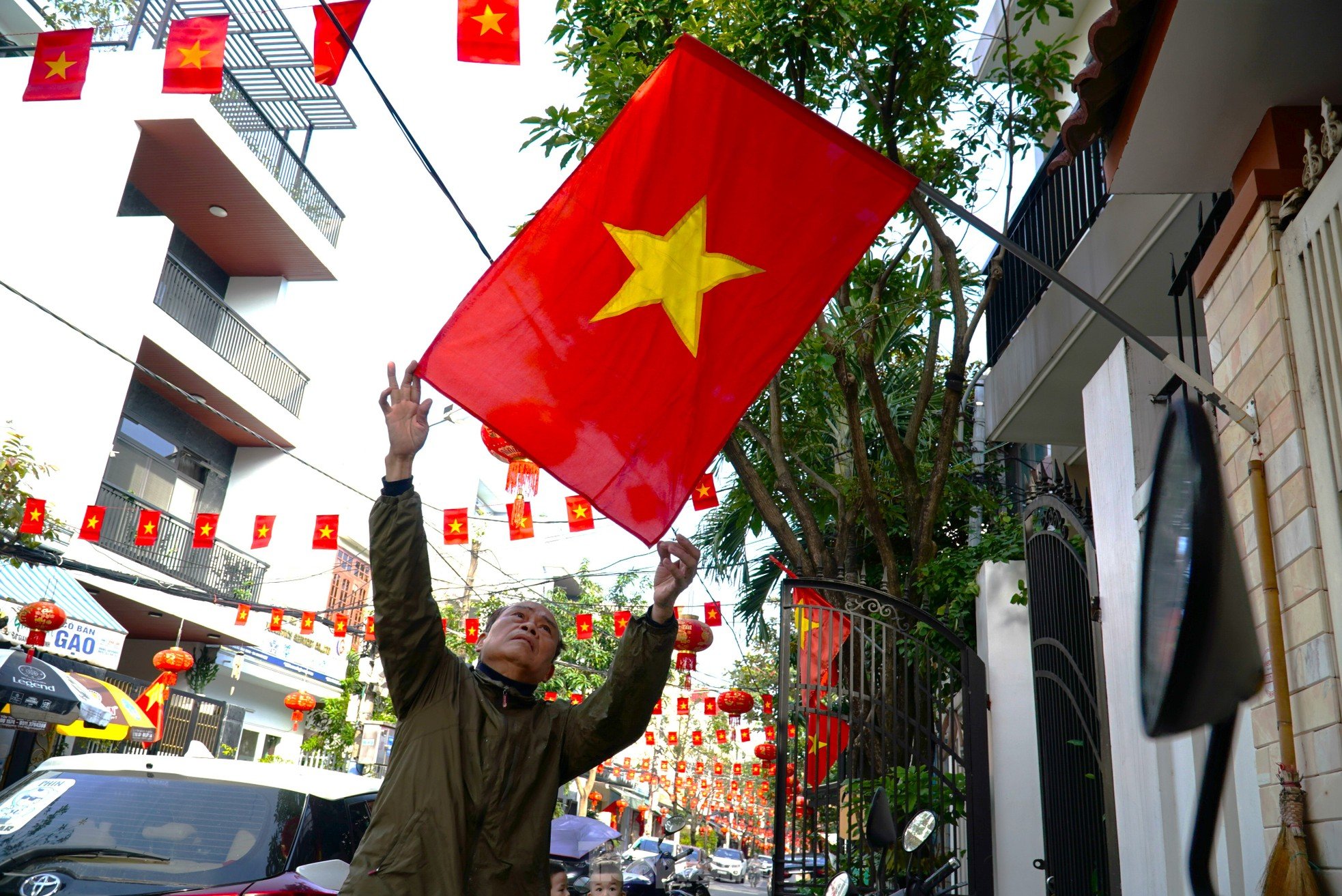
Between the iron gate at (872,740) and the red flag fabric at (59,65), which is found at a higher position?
the red flag fabric at (59,65)

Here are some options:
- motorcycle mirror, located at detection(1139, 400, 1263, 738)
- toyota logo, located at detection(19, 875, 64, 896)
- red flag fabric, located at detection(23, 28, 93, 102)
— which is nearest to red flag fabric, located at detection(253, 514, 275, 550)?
red flag fabric, located at detection(23, 28, 93, 102)

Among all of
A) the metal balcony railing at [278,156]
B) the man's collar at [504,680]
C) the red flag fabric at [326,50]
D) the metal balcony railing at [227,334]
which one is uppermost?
the metal balcony railing at [278,156]

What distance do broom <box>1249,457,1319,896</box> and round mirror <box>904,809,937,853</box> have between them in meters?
2.22

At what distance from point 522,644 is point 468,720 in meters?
0.28

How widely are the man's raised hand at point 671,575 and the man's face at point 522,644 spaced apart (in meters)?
0.31

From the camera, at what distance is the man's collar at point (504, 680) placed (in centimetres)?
315

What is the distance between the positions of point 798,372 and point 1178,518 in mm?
7619

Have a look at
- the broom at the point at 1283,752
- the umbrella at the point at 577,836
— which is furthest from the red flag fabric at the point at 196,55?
the umbrella at the point at 577,836

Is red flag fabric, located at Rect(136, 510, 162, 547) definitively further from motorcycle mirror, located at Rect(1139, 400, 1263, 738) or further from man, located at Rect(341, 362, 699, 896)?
motorcycle mirror, located at Rect(1139, 400, 1263, 738)

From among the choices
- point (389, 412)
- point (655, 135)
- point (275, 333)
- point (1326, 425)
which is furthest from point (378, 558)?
point (275, 333)

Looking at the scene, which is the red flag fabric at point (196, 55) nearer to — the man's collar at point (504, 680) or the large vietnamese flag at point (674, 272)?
the large vietnamese flag at point (674, 272)

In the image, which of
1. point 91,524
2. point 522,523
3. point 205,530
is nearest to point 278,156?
point 205,530

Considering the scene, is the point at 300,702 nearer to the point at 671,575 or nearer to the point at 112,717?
the point at 112,717

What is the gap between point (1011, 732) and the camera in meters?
8.70
